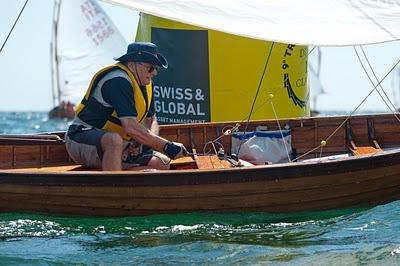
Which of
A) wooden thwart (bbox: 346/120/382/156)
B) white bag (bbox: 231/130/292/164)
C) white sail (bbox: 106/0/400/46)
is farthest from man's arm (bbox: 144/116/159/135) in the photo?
wooden thwart (bbox: 346/120/382/156)

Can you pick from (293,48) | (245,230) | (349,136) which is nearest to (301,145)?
(349,136)

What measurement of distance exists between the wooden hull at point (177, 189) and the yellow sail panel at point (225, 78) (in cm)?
368

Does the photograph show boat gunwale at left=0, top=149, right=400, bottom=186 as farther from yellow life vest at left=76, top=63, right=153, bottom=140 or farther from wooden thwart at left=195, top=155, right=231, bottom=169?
wooden thwart at left=195, top=155, right=231, bottom=169

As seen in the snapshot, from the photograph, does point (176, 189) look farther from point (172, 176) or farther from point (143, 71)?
point (143, 71)

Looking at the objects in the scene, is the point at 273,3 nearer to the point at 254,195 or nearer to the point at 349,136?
the point at 254,195

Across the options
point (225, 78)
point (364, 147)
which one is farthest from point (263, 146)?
point (225, 78)

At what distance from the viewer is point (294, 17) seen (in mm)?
7582

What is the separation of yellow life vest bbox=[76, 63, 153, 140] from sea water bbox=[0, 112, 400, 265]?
1071 mm

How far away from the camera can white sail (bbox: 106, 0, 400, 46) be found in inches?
286

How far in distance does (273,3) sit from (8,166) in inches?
131

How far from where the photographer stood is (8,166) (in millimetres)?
8961

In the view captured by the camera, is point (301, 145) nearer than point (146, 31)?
Yes

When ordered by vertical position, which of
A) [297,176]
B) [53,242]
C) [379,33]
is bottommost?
[53,242]

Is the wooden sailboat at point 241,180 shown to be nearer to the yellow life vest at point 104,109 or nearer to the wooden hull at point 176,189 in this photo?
the wooden hull at point 176,189
